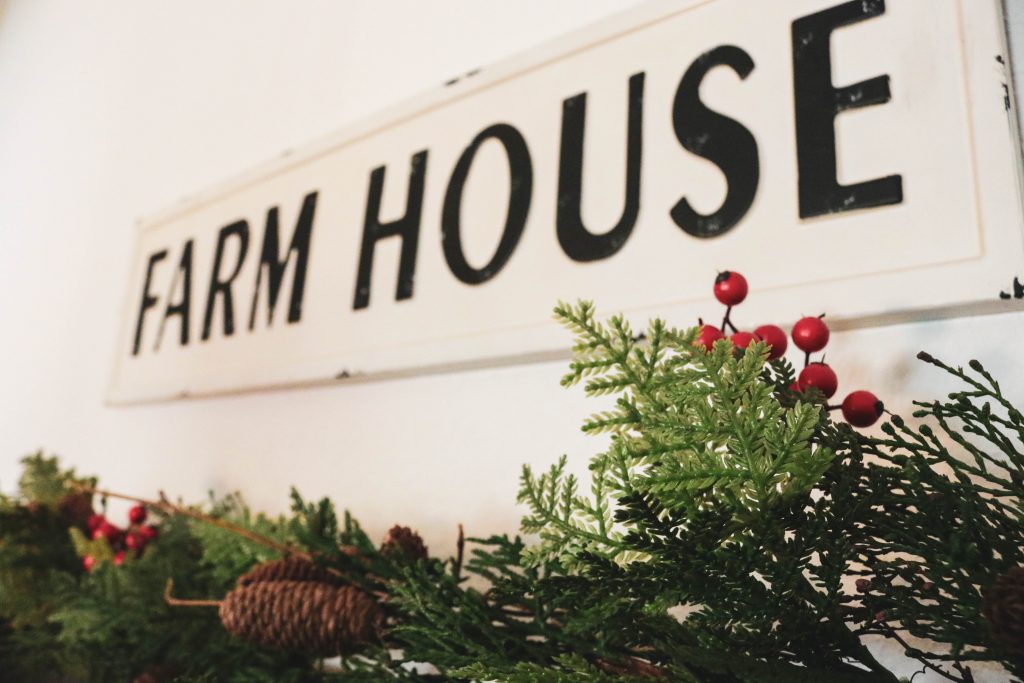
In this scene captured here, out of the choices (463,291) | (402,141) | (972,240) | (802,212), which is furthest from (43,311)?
(972,240)

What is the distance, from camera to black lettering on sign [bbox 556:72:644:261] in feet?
1.97

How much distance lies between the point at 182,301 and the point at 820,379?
921mm

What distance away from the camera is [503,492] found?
0.63m

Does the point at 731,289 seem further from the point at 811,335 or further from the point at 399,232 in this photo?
the point at 399,232

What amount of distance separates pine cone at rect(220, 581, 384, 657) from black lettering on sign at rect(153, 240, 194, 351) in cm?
60

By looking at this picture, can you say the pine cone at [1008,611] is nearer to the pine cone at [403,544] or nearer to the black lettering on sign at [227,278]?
the pine cone at [403,544]

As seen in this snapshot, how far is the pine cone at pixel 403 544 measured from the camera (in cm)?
50

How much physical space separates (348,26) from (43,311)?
0.86m

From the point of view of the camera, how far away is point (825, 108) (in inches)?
20.4

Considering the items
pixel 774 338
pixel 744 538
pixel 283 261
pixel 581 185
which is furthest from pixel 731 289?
pixel 283 261

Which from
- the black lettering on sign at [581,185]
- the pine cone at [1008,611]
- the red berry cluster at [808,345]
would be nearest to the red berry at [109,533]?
the black lettering on sign at [581,185]

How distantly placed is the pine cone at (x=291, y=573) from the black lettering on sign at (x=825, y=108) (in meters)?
0.44

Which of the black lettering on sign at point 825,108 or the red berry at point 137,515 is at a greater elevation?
the black lettering on sign at point 825,108

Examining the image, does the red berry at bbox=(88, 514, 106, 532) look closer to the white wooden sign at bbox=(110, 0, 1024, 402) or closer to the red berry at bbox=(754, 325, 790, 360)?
the white wooden sign at bbox=(110, 0, 1024, 402)
